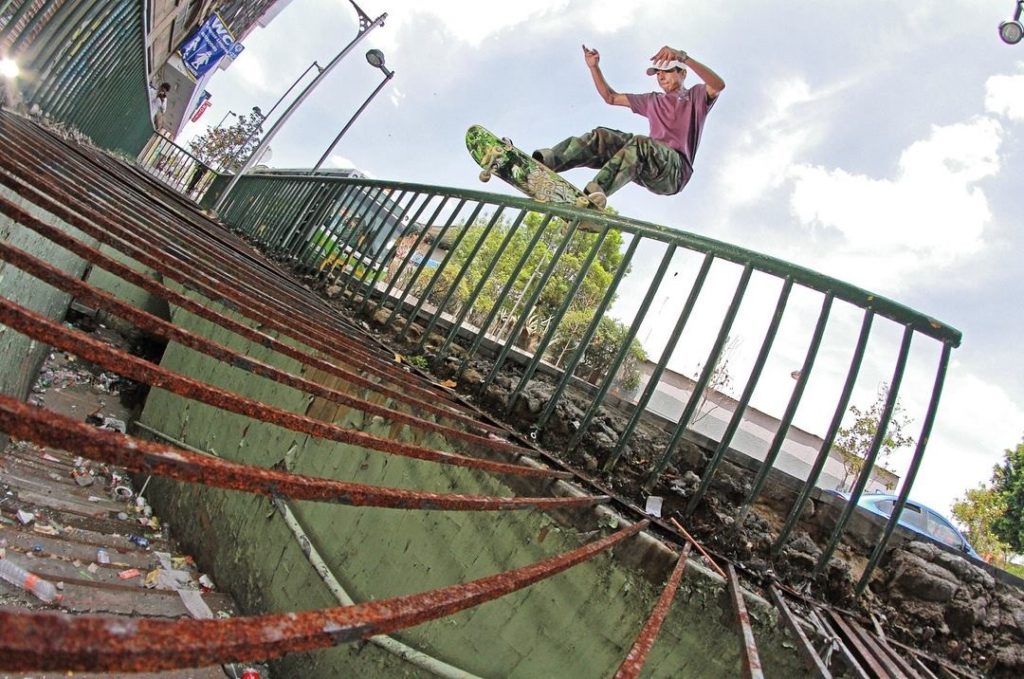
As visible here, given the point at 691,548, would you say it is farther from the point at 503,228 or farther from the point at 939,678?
the point at 503,228

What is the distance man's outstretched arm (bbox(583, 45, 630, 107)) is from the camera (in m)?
4.86

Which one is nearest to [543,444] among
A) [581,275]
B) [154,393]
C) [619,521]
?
[619,521]

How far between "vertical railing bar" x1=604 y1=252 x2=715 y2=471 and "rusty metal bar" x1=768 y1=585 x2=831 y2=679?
0.85 meters

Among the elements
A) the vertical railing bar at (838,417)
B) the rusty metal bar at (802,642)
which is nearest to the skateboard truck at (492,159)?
the vertical railing bar at (838,417)

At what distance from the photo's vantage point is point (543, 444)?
269 centimetres

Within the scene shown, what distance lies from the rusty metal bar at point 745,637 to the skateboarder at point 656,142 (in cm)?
331

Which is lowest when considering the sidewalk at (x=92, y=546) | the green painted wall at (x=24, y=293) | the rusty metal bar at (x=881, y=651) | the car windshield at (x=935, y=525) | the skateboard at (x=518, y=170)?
the sidewalk at (x=92, y=546)

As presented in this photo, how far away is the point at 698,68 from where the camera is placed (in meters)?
4.23

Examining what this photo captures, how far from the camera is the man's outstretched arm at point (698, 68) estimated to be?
4.23m

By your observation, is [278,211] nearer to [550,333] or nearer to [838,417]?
[550,333]

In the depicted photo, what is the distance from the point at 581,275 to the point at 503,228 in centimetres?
3203

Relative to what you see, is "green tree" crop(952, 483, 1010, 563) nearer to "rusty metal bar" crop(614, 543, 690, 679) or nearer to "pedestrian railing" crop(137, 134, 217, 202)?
"rusty metal bar" crop(614, 543, 690, 679)

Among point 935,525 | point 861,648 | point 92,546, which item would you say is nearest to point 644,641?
point 861,648

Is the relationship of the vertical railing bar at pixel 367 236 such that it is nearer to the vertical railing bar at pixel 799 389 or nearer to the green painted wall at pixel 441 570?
the green painted wall at pixel 441 570
